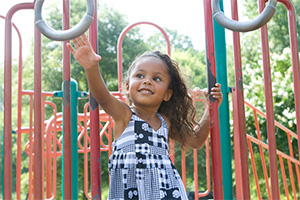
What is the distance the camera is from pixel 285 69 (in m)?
8.34

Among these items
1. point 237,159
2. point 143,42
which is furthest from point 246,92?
point 143,42

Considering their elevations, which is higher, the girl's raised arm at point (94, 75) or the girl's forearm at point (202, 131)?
the girl's raised arm at point (94, 75)

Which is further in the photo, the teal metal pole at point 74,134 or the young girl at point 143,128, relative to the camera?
the teal metal pole at point 74,134

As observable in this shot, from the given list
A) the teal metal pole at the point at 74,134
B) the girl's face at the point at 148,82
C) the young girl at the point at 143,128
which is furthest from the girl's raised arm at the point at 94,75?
the teal metal pole at the point at 74,134

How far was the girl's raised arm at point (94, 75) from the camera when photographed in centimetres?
146

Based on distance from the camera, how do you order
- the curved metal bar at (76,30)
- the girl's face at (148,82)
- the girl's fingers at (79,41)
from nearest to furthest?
the curved metal bar at (76,30) < the girl's fingers at (79,41) < the girl's face at (148,82)

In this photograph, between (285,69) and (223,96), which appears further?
(285,69)

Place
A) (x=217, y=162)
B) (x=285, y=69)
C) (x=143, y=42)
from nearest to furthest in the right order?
(x=217, y=162) → (x=285, y=69) → (x=143, y=42)

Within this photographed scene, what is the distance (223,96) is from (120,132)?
1.71 feet

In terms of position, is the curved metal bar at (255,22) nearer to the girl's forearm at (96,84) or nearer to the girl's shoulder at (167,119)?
the girl's forearm at (96,84)

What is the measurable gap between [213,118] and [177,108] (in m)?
0.53

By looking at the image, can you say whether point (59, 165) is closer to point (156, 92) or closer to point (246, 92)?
point (246, 92)

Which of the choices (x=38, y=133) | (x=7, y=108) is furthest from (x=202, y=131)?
(x=7, y=108)

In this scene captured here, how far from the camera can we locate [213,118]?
5.41 feet
